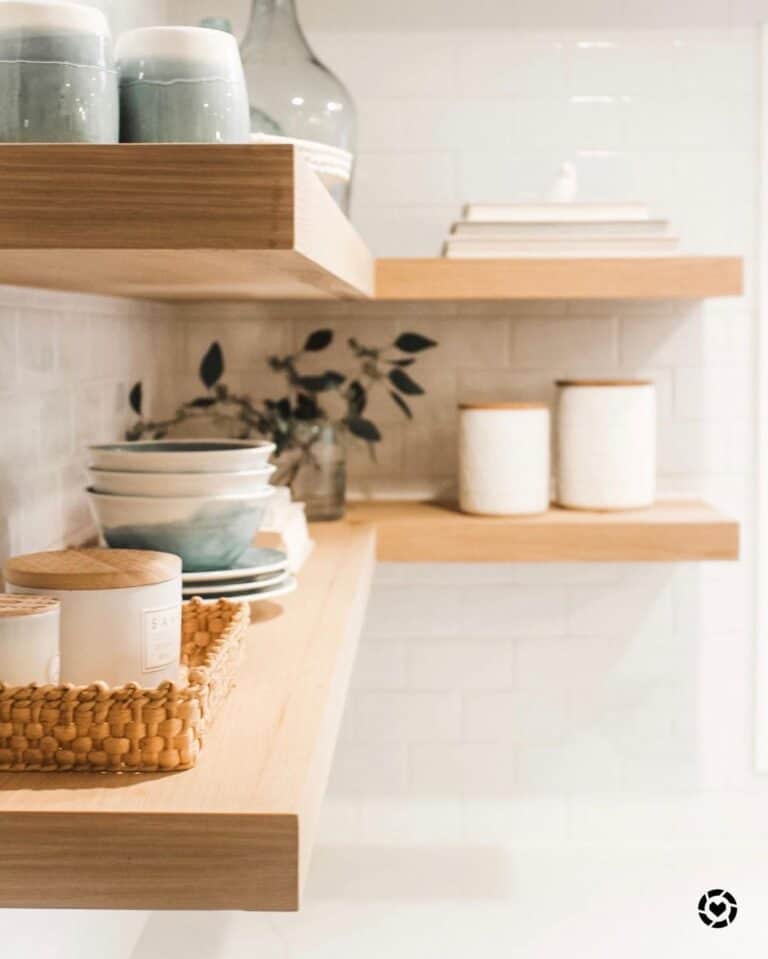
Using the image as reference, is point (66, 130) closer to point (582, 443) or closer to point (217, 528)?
point (217, 528)

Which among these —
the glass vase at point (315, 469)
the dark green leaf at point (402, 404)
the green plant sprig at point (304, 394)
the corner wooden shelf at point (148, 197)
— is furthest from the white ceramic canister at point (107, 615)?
the dark green leaf at point (402, 404)

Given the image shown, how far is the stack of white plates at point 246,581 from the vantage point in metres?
1.19

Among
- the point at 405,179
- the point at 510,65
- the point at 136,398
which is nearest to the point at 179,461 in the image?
the point at 136,398

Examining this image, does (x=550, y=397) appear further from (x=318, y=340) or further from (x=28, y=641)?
(x=28, y=641)

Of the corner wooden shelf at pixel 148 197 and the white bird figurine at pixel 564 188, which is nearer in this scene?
the corner wooden shelf at pixel 148 197

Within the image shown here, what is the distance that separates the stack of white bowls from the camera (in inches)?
45.0

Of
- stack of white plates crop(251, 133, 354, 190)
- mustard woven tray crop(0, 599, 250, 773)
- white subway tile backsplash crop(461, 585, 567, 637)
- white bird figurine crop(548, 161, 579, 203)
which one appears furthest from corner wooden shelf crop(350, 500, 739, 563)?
mustard woven tray crop(0, 599, 250, 773)

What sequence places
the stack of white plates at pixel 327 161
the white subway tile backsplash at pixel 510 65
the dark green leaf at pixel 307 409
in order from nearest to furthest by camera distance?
1. the stack of white plates at pixel 327 161
2. the dark green leaf at pixel 307 409
3. the white subway tile backsplash at pixel 510 65

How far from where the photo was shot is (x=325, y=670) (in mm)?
1029

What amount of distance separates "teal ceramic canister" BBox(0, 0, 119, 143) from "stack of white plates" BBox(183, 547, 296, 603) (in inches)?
20.0

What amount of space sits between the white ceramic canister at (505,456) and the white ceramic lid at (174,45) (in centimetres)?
133

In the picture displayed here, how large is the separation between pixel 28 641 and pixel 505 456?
→ 4.65 feet

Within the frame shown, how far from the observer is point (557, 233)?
82.0 inches

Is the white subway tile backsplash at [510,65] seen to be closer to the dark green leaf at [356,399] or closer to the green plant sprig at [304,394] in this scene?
the green plant sprig at [304,394]
